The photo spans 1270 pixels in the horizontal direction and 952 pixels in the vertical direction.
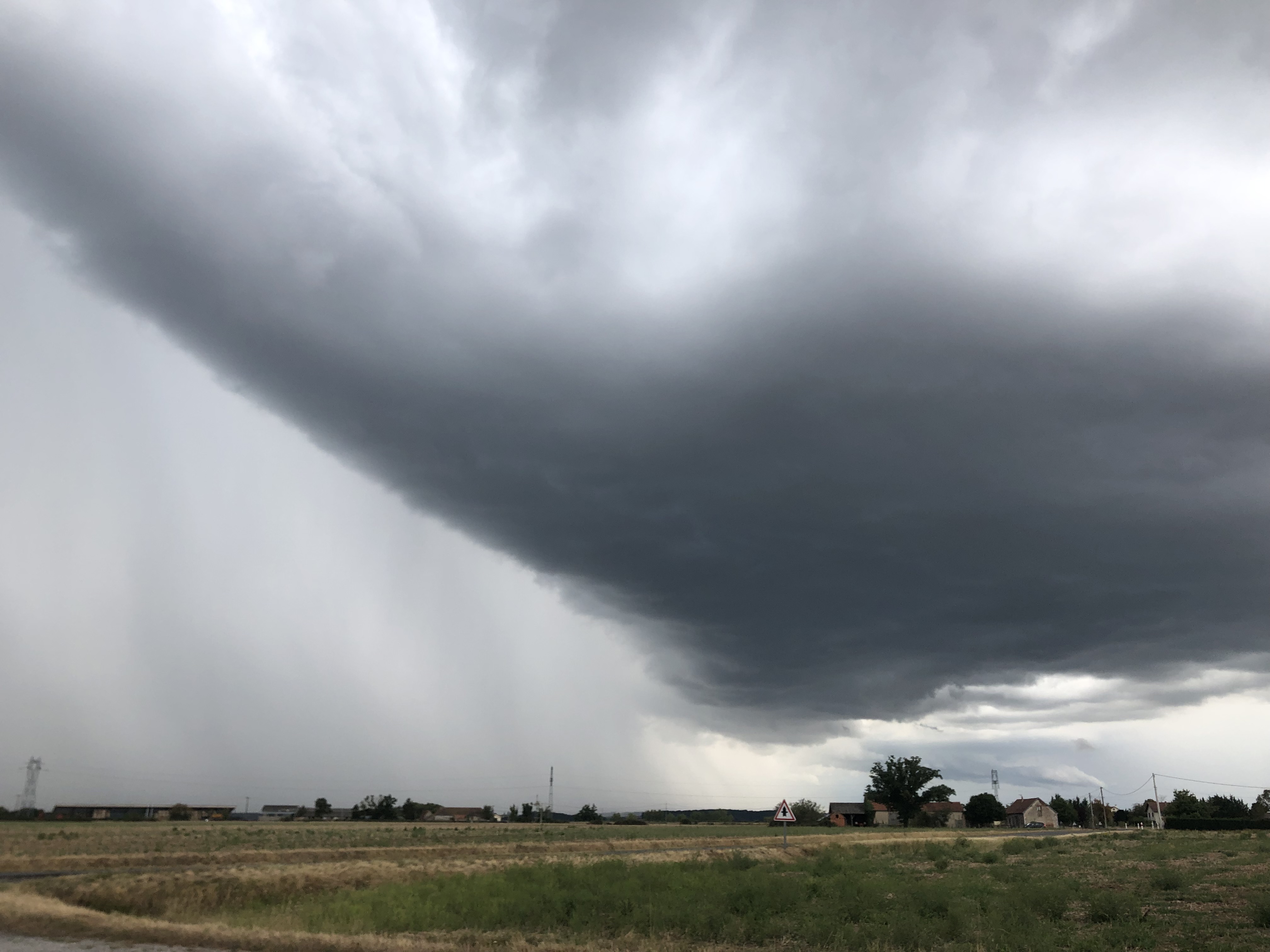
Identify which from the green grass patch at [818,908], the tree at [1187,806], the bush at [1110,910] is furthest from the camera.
Answer: the tree at [1187,806]

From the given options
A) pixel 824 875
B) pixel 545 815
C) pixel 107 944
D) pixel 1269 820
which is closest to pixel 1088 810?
pixel 1269 820

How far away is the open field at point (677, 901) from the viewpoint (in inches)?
773

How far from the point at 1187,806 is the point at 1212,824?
184 feet

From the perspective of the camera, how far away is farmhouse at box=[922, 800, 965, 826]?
17275 centimetres

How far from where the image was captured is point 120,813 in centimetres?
16362

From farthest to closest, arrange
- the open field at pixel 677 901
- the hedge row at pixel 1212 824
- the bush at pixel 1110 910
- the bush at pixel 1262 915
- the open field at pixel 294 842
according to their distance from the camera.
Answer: the hedge row at pixel 1212 824, the open field at pixel 294 842, the bush at pixel 1110 910, the bush at pixel 1262 915, the open field at pixel 677 901

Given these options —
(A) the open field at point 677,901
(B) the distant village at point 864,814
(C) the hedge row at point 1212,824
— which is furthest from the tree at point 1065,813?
(A) the open field at point 677,901

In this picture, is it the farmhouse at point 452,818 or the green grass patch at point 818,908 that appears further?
the farmhouse at point 452,818

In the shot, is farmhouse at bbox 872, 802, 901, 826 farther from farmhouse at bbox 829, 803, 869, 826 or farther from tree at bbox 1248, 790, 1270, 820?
tree at bbox 1248, 790, 1270, 820

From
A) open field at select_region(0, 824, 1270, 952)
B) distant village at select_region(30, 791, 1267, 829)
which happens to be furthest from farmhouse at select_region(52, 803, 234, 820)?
open field at select_region(0, 824, 1270, 952)

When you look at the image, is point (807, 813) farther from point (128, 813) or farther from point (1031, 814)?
point (128, 813)

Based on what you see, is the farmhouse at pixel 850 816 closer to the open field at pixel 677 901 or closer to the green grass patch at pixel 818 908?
the open field at pixel 677 901

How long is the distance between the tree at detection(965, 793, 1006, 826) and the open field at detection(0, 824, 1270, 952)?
122844 millimetres

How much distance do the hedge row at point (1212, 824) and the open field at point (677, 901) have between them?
6559 centimetres
